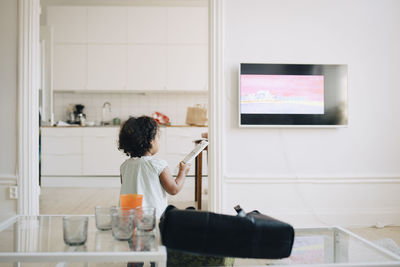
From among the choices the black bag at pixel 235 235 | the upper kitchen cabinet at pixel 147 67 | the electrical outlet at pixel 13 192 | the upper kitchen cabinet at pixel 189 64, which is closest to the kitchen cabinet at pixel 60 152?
the upper kitchen cabinet at pixel 147 67

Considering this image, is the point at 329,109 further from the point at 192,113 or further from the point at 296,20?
the point at 192,113

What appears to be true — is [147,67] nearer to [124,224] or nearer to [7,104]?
[7,104]

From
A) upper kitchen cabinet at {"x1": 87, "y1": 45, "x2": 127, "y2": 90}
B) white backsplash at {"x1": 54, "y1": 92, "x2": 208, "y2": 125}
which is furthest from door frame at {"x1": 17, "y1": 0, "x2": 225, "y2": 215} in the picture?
white backsplash at {"x1": 54, "y1": 92, "x2": 208, "y2": 125}

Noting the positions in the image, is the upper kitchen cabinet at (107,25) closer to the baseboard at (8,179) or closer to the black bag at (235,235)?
the baseboard at (8,179)

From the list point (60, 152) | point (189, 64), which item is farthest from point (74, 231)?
point (189, 64)

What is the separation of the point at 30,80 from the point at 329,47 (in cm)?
253

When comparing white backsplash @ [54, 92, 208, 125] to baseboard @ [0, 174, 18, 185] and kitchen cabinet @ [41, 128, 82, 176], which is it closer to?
kitchen cabinet @ [41, 128, 82, 176]

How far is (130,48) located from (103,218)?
4354mm

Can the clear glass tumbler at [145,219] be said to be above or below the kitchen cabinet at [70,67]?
below

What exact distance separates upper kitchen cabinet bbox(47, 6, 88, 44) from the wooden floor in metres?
2.20

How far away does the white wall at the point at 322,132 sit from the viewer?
2912 mm

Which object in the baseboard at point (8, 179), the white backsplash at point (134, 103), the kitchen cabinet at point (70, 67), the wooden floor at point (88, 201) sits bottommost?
the wooden floor at point (88, 201)

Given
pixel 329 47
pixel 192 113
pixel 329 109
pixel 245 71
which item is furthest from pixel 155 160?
pixel 192 113

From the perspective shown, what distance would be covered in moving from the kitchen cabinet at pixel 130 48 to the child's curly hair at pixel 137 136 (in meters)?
3.51
